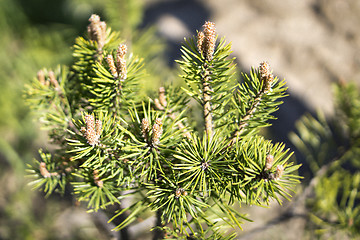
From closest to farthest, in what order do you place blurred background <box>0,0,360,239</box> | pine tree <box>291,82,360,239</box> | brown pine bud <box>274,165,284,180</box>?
brown pine bud <box>274,165,284,180</box> → pine tree <box>291,82,360,239</box> → blurred background <box>0,0,360,239</box>

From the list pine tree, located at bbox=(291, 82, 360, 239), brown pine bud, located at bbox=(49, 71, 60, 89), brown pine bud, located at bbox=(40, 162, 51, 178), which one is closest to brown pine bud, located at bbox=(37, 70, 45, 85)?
brown pine bud, located at bbox=(49, 71, 60, 89)

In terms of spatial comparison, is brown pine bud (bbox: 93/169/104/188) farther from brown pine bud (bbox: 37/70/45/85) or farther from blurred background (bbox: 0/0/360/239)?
blurred background (bbox: 0/0/360/239)

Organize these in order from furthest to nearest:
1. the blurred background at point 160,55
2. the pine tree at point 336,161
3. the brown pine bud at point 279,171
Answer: the blurred background at point 160,55
the pine tree at point 336,161
the brown pine bud at point 279,171

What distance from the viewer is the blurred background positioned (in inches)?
37.9

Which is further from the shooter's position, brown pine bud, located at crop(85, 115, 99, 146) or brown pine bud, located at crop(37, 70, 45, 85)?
brown pine bud, located at crop(37, 70, 45, 85)

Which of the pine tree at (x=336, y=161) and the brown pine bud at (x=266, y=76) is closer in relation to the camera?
the brown pine bud at (x=266, y=76)

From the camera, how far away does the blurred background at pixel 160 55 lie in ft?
3.16

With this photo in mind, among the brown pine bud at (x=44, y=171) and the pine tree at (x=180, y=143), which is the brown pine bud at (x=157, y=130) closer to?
the pine tree at (x=180, y=143)

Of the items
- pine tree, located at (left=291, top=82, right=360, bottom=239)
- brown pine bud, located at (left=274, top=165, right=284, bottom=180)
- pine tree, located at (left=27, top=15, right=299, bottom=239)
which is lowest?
pine tree, located at (left=291, top=82, right=360, bottom=239)

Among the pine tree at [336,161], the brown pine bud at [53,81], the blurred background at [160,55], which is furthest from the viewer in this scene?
the blurred background at [160,55]

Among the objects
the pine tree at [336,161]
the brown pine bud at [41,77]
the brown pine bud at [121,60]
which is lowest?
the pine tree at [336,161]

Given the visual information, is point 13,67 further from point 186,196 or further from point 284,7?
point 284,7

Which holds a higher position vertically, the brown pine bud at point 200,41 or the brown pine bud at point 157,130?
the brown pine bud at point 200,41

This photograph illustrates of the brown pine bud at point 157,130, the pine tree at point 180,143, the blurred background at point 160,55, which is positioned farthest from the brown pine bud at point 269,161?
the blurred background at point 160,55
